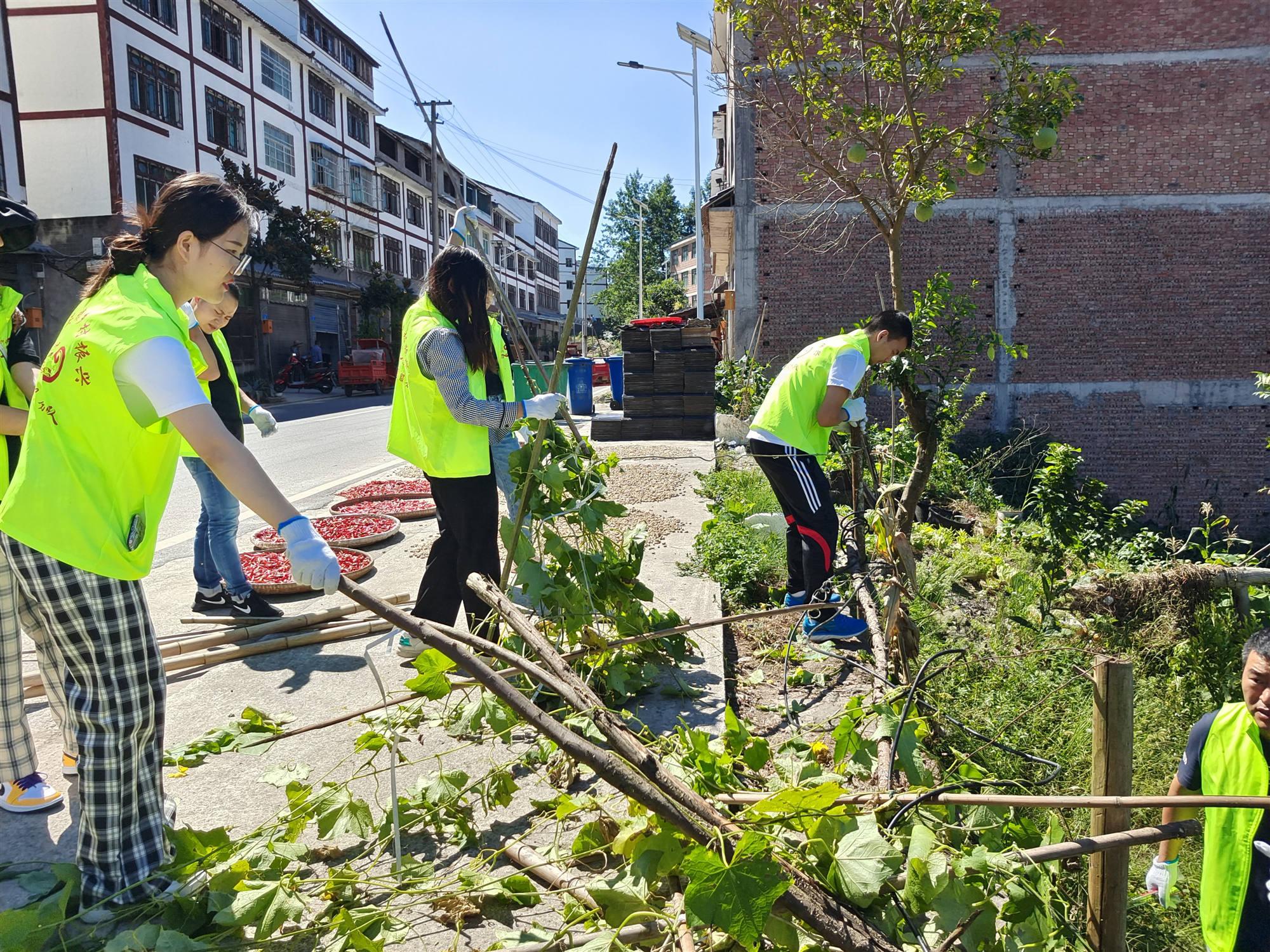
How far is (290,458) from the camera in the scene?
41.4ft

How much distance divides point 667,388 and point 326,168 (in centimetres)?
2945

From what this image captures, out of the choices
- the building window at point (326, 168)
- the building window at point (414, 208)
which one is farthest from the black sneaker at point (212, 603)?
the building window at point (414, 208)

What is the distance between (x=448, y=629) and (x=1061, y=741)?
2.40 metres

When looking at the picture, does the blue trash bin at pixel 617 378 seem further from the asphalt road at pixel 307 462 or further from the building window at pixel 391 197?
the building window at pixel 391 197

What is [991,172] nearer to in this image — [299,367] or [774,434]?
[774,434]

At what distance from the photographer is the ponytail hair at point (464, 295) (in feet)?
13.0

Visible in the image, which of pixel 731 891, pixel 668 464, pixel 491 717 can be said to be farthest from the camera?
pixel 668 464

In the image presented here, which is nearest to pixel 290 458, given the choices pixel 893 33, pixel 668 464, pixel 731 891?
pixel 668 464

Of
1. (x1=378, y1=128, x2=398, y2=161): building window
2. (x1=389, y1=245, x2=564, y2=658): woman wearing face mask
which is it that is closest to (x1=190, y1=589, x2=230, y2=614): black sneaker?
(x1=389, y1=245, x2=564, y2=658): woman wearing face mask

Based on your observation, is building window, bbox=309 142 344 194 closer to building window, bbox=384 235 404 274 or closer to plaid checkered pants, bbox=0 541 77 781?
building window, bbox=384 235 404 274

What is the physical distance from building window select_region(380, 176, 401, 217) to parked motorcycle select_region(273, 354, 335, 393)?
14.2m

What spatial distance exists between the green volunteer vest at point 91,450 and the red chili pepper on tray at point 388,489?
6158mm

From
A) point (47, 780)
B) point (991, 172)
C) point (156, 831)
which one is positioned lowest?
point (47, 780)

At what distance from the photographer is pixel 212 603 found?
16.4 feet
